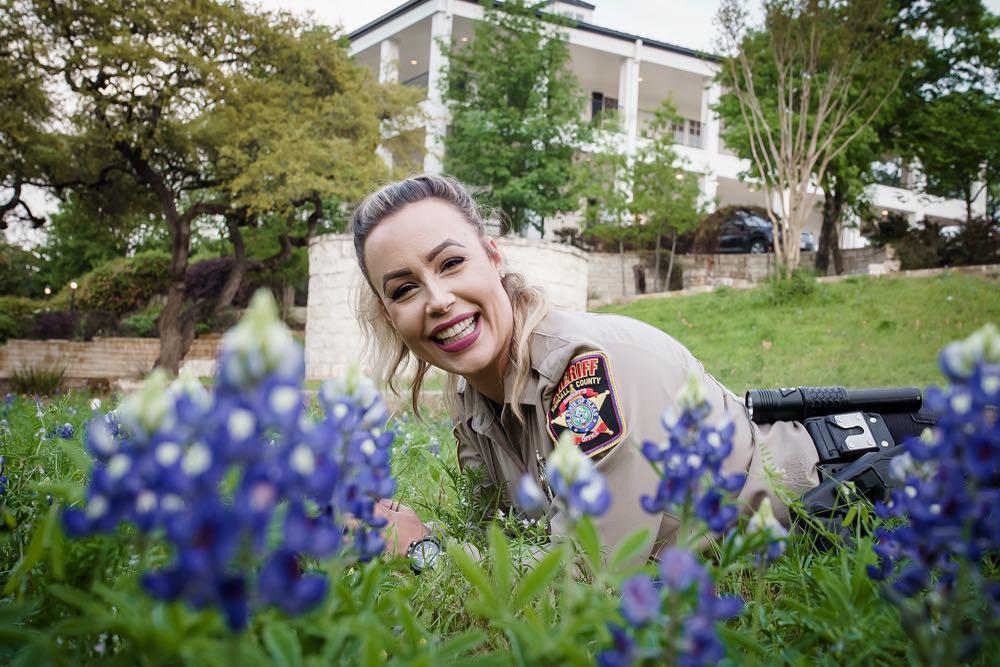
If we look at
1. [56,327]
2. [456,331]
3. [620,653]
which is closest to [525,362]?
[456,331]

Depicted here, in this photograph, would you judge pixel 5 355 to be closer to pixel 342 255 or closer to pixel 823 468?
pixel 342 255

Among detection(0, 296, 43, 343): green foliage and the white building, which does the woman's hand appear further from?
detection(0, 296, 43, 343): green foliage

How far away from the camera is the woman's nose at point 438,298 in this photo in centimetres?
207

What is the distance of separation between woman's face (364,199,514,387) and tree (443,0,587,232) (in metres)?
15.1

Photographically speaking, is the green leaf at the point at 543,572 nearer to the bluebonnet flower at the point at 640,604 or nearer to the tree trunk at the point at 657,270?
the bluebonnet flower at the point at 640,604

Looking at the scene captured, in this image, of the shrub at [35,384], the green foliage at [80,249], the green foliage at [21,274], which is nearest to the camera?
the shrub at [35,384]

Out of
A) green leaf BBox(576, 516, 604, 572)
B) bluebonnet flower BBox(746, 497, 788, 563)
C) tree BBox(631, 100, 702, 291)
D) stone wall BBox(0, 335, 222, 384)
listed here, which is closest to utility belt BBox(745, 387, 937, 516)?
bluebonnet flower BBox(746, 497, 788, 563)

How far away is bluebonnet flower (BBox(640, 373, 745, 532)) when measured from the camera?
0.80 metres

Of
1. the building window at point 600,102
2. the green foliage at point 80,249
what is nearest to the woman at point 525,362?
the green foliage at point 80,249

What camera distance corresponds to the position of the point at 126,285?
21.8 meters

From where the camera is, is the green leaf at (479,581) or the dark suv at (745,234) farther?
the dark suv at (745,234)

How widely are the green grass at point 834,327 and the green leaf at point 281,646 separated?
24.7 feet

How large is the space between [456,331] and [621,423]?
64 cm

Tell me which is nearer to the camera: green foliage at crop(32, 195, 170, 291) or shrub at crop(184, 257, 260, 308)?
shrub at crop(184, 257, 260, 308)
